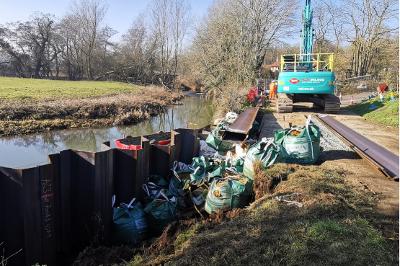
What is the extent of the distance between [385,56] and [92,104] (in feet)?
95.1

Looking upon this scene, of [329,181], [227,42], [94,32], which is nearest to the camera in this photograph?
[329,181]

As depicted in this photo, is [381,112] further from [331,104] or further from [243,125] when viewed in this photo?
[243,125]

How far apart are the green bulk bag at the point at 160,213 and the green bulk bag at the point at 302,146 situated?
106 inches

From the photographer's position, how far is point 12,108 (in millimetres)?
17859

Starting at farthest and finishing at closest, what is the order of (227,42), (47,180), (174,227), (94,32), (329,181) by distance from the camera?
(94,32) → (227,42) → (329,181) → (174,227) → (47,180)

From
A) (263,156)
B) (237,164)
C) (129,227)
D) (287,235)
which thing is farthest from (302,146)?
(129,227)

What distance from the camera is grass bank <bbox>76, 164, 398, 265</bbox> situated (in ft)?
12.6

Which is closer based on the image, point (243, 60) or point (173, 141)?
point (173, 141)

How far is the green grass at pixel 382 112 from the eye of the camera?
13.4 meters

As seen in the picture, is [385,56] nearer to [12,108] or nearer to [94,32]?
[12,108]

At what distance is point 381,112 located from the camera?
15.1m

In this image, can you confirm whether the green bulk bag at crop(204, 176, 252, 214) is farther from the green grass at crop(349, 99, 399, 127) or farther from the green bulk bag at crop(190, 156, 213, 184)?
the green grass at crop(349, 99, 399, 127)

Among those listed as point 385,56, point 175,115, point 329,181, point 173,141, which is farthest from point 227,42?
point 329,181

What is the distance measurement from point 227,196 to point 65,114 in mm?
15522
